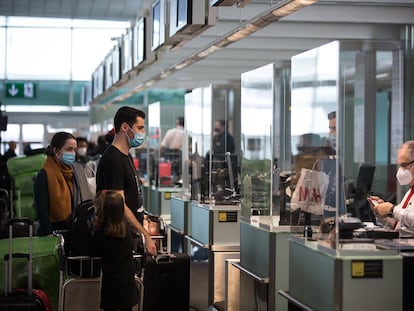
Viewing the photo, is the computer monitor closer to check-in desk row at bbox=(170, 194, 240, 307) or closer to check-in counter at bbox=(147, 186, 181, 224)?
check-in desk row at bbox=(170, 194, 240, 307)

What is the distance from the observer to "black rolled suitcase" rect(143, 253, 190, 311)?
6.79 m

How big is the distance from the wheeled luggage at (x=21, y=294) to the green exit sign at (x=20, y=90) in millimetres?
21925

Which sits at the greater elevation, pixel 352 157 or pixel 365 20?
pixel 365 20

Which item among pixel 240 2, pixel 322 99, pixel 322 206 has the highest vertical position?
pixel 240 2

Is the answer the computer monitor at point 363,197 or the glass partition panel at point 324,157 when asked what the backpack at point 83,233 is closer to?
the glass partition panel at point 324,157

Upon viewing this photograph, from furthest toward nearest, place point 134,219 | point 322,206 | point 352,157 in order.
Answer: point 352,157
point 134,219
point 322,206

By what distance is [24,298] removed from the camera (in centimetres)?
601

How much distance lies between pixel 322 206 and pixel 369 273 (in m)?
0.50

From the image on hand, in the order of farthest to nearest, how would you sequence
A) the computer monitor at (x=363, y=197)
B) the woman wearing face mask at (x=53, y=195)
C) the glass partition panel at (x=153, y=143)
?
1. the glass partition panel at (x=153, y=143)
2. the woman wearing face mask at (x=53, y=195)
3. the computer monitor at (x=363, y=197)

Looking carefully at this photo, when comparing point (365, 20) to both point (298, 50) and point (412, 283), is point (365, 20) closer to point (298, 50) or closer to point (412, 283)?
point (298, 50)

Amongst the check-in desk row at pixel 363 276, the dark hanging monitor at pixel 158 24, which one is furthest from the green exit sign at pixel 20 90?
the check-in desk row at pixel 363 276

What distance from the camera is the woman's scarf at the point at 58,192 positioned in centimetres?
727

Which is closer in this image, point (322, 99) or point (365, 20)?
point (322, 99)

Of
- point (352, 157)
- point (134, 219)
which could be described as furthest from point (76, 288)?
point (352, 157)
